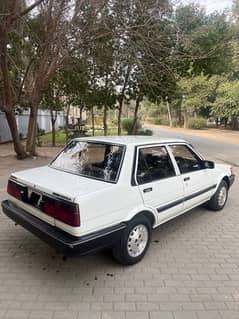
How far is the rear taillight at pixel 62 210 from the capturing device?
2.60 m

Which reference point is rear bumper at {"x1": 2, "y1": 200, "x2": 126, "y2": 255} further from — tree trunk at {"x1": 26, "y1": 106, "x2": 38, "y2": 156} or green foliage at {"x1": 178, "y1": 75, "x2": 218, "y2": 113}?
green foliage at {"x1": 178, "y1": 75, "x2": 218, "y2": 113}

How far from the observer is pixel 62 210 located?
2.71m

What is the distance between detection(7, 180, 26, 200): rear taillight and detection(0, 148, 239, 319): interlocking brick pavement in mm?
742

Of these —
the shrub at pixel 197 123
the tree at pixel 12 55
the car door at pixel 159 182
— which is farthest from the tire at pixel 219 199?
the shrub at pixel 197 123

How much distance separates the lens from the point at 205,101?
99.6ft

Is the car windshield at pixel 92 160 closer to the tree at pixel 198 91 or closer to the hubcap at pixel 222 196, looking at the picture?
the hubcap at pixel 222 196

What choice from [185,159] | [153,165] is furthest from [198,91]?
[153,165]

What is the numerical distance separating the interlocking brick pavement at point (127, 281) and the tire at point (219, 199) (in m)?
0.91

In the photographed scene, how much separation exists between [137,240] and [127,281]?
50cm

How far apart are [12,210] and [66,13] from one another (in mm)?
6005

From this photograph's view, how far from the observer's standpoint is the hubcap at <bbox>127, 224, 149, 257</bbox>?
3188mm

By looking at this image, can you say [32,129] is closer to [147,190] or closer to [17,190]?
[17,190]

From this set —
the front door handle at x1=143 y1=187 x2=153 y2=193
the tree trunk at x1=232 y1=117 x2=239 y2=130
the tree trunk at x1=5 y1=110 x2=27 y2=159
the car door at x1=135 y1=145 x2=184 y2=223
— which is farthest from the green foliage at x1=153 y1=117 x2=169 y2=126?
the front door handle at x1=143 y1=187 x2=153 y2=193

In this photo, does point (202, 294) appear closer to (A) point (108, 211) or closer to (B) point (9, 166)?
(A) point (108, 211)
